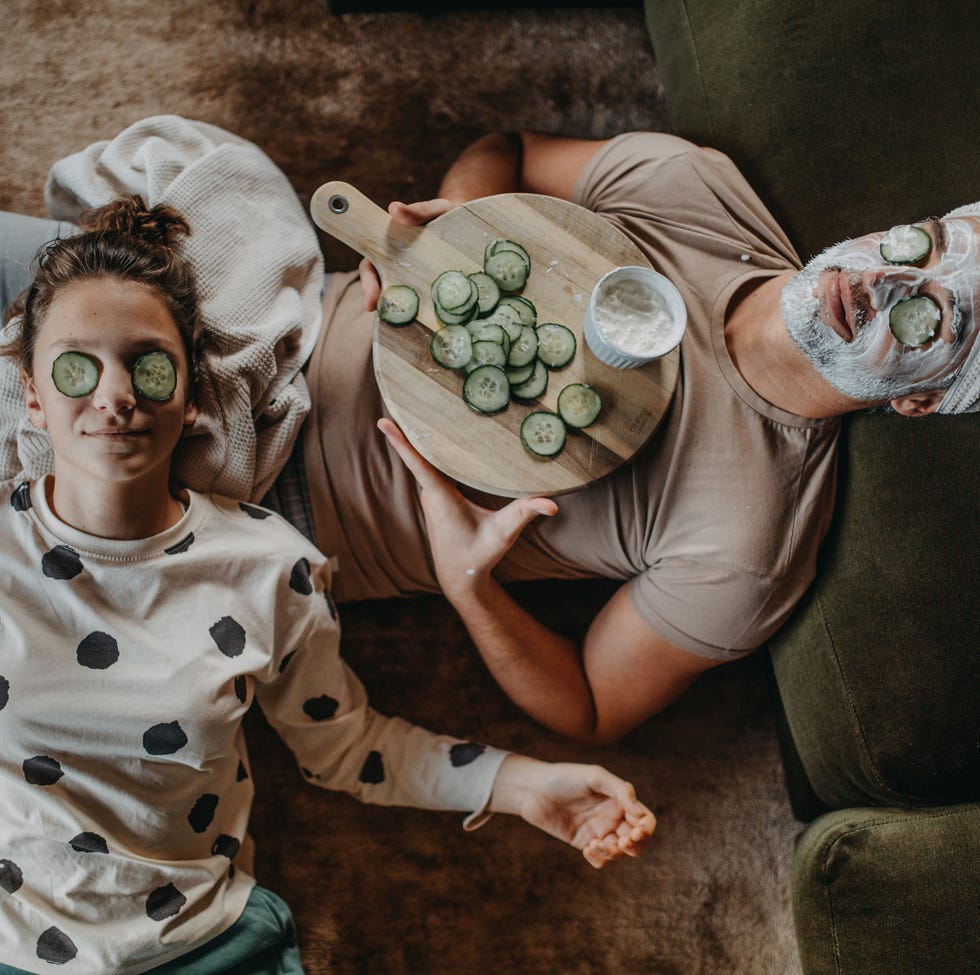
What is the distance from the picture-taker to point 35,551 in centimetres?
178

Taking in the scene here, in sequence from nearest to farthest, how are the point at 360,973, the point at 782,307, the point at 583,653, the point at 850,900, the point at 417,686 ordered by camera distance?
1. the point at 782,307
2. the point at 850,900
3. the point at 583,653
4. the point at 360,973
5. the point at 417,686

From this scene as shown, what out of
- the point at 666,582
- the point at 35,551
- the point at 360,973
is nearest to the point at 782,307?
the point at 666,582

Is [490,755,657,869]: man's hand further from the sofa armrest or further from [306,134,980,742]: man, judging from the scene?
the sofa armrest

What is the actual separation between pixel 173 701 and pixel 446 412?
92 centimetres

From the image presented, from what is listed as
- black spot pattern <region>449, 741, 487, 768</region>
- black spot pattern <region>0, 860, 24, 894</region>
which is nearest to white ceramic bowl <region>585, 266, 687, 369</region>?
black spot pattern <region>449, 741, 487, 768</region>

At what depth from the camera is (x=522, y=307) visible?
1.81 m

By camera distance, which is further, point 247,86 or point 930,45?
point 247,86

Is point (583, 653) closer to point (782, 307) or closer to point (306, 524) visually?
point (306, 524)

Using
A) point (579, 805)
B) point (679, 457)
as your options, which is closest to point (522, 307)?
point (679, 457)

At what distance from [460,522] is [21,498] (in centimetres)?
106

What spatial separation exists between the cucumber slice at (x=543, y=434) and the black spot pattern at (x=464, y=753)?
35.5 inches

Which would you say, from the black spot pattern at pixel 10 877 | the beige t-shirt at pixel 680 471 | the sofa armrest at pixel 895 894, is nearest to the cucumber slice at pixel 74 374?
the beige t-shirt at pixel 680 471

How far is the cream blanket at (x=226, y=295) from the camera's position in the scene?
192 cm

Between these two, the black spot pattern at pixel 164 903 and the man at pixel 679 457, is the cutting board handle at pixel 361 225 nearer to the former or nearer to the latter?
the man at pixel 679 457
